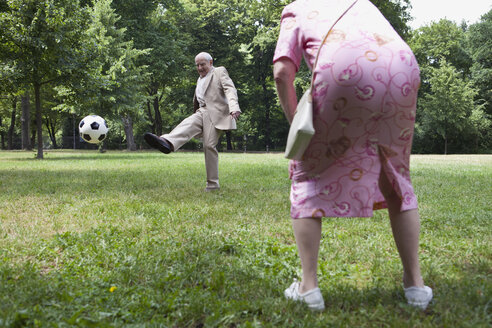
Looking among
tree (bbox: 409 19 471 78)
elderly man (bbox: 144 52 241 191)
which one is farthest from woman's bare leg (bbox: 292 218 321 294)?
tree (bbox: 409 19 471 78)

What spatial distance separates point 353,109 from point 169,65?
27.8m

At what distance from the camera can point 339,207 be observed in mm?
1910

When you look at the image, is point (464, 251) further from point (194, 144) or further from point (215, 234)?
point (194, 144)

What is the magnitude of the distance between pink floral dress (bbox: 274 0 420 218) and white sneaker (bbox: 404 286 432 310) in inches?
18.4

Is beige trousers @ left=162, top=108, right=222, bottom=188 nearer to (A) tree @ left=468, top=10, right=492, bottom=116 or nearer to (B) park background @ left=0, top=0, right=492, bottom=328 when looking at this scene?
(B) park background @ left=0, top=0, right=492, bottom=328

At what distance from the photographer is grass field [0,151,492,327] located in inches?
77.6

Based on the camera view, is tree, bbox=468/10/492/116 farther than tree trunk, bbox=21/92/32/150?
Yes

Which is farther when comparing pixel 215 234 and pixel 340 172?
pixel 215 234

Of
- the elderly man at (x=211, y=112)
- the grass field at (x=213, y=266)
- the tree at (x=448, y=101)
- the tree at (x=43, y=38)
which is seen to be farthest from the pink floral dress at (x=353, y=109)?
the tree at (x=448, y=101)

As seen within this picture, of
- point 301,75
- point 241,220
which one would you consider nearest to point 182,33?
point 301,75

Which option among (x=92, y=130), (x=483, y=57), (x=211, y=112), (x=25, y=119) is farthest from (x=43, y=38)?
(x=483, y=57)

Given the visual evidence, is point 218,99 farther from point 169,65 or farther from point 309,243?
point 169,65

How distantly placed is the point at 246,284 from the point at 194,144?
122ft

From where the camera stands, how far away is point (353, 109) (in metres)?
1.83
